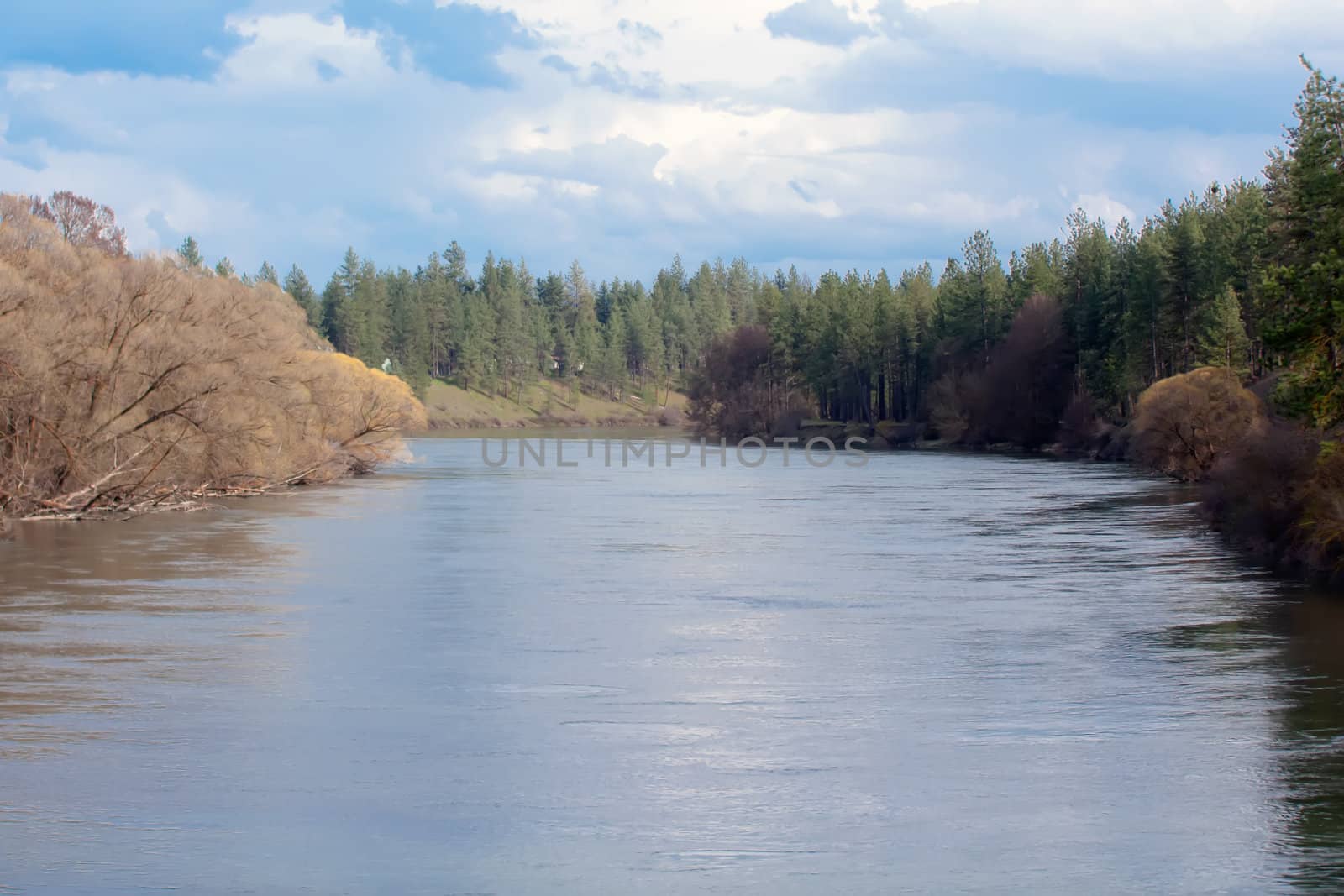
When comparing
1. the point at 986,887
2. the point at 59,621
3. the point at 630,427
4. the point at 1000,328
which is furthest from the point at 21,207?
the point at 630,427

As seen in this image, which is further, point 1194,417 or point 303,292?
point 303,292

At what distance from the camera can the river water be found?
1279cm

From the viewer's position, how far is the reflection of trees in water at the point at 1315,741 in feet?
42.3

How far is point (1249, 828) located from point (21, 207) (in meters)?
42.4

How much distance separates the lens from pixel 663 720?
60.0ft

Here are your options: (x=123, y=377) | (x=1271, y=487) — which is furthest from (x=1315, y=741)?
(x=123, y=377)

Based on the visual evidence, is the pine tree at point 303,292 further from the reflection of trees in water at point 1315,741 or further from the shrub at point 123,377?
the reflection of trees in water at point 1315,741

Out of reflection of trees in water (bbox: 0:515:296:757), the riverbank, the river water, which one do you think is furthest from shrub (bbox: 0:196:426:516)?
the riverbank

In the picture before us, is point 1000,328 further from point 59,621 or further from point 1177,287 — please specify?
point 59,621

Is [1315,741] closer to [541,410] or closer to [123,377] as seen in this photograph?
[123,377]

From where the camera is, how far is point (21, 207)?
45781mm

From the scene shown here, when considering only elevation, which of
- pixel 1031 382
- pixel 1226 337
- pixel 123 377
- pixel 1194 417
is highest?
pixel 1226 337

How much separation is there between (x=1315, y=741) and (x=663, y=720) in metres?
7.63

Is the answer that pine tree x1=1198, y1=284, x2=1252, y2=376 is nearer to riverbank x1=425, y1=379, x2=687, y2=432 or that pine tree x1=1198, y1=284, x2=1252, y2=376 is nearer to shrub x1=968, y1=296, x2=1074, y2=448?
shrub x1=968, y1=296, x2=1074, y2=448
